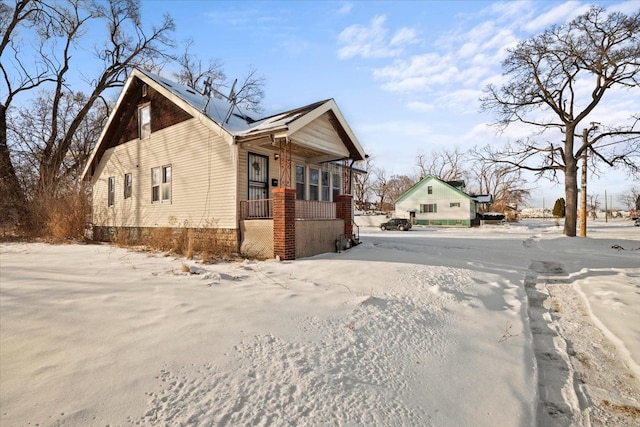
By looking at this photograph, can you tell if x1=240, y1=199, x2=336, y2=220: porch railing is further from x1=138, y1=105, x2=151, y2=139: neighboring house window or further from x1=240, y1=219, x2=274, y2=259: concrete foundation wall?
x1=138, y1=105, x2=151, y2=139: neighboring house window

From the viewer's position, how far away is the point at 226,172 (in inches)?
402

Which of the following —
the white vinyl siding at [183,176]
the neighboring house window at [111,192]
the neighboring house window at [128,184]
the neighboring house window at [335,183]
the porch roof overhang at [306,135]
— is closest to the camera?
the porch roof overhang at [306,135]

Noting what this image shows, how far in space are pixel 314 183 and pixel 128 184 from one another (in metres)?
8.53

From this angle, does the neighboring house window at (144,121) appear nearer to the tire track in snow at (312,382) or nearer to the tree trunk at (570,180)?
the tire track in snow at (312,382)

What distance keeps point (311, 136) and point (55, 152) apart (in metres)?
19.5

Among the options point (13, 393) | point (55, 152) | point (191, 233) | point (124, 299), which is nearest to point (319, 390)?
point (13, 393)

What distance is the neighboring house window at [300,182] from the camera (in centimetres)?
1225

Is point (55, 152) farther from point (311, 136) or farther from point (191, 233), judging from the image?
point (311, 136)

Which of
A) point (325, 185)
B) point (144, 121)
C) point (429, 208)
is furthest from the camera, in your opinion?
point (429, 208)

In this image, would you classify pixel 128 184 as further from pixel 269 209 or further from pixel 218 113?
pixel 269 209

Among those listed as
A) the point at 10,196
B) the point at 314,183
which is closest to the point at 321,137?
the point at 314,183

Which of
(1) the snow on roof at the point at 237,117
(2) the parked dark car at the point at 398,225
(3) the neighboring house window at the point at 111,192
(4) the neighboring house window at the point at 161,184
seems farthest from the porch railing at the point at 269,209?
(2) the parked dark car at the point at 398,225

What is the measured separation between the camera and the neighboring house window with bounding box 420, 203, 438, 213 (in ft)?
122

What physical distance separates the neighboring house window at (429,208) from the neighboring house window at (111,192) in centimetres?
3205
